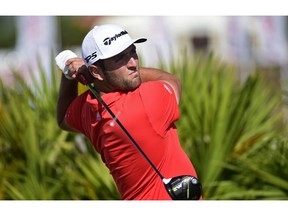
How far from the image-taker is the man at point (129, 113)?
418 centimetres

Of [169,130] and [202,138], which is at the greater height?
[169,130]

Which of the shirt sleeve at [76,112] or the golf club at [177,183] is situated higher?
the shirt sleeve at [76,112]

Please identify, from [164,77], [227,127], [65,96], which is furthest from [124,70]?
[227,127]

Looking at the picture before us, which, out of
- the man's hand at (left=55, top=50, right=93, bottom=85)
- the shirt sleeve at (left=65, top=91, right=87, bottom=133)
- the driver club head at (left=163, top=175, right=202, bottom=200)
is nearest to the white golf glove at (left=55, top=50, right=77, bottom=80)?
the man's hand at (left=55, top=50, right=93, bottom=85)

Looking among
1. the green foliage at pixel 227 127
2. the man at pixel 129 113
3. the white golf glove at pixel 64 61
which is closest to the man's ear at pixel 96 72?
the man at pixel 129 113

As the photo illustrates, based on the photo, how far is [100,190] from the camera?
21.5 ft

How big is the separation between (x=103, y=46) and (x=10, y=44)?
19.9 metres

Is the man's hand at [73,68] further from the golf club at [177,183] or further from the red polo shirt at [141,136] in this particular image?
the golf club at [177,183]

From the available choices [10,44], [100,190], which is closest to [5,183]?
[100,190]

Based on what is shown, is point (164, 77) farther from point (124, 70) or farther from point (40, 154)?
point (40, 154)

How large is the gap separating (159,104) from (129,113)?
0.17 metres

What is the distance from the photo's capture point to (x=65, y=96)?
15.1ft

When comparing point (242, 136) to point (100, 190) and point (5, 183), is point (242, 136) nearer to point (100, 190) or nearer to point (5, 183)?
point (100, 190)

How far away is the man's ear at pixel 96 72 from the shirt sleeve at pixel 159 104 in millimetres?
238
